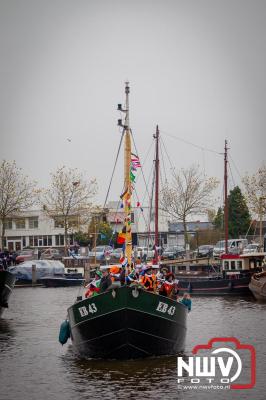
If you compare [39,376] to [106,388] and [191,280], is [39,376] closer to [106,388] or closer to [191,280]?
[106,388]

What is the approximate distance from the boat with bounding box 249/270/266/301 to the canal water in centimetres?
775

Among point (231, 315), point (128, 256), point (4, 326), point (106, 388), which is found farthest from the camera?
point (231, 315)

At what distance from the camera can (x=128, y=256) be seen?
29.7 meters

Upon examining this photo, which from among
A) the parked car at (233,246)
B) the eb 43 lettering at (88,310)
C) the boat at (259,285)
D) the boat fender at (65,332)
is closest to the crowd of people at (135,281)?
the eb 43 lettering at (88,310)

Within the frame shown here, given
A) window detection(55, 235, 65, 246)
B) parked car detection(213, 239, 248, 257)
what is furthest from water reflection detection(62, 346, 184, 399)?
window detection(55, 235, 65, 246)

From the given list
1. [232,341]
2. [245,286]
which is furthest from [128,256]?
[245,286]

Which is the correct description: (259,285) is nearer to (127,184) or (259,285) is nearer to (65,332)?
(65,332)

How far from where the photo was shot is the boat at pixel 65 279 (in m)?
75.9

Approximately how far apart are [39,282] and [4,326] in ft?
115

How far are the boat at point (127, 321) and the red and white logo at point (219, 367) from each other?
115 cm

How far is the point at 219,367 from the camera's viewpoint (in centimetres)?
2897

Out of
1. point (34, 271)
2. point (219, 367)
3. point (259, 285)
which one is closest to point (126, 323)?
point (219, 367)

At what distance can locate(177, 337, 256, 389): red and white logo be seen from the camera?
2622 cm

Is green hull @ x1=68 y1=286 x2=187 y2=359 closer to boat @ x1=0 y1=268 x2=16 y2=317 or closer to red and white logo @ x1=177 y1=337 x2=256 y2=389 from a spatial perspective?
red and white logo @ x1=177 y1=337 x2=256 y2=389
